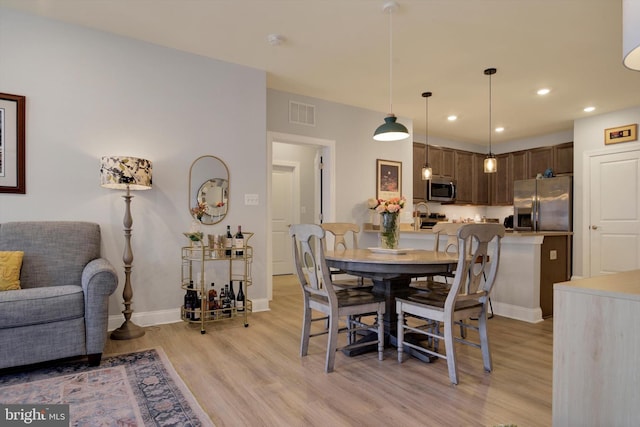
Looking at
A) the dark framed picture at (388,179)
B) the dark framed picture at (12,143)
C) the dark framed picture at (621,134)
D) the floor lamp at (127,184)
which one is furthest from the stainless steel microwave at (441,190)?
the dark framed picture at (12,143)

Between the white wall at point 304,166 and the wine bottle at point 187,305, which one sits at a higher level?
the white wall at point 304,166

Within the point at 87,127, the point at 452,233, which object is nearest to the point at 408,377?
the point at 452,233

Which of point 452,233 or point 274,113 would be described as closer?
point 452,233

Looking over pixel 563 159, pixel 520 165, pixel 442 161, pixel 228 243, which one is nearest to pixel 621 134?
pixel 563 159

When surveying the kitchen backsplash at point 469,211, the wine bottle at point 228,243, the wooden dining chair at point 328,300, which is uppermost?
the kitchen backsplash at point 469,211

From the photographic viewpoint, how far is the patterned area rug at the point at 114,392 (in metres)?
1.84

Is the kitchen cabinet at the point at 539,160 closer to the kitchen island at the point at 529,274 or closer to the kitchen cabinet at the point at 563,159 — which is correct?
the kitchen cabinet at the point at 563,159

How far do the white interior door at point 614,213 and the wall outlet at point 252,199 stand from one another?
A: 17.2 feet

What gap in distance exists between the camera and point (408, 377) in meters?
2.34

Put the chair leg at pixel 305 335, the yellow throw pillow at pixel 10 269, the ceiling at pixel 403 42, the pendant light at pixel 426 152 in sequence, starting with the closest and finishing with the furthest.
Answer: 1. the yellow throw pillow at pixel 10 269
2. the chair leg at pixel 305 335
3. the ceiling at pixel 403 42
4. the pendant light at pixel 426 152

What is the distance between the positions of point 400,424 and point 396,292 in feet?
3.98

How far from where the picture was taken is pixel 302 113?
4.85 meters

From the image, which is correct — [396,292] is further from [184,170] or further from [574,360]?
[184,170]

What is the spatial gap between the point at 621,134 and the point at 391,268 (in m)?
5.26
